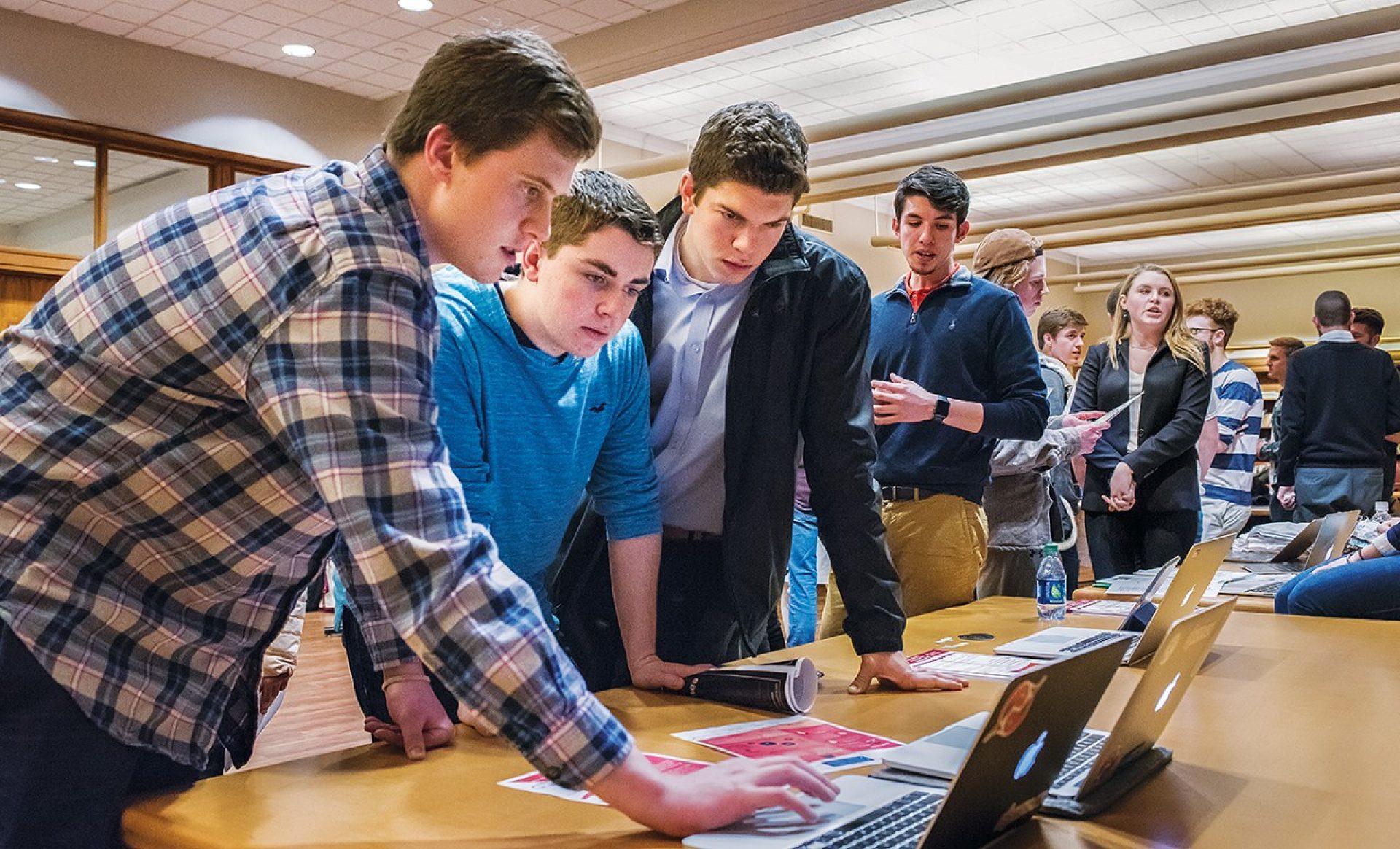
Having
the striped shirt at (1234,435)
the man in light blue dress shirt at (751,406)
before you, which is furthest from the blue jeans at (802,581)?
the striped shirt at (1234,435)

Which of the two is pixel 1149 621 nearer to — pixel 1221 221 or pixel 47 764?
pixel 47 764

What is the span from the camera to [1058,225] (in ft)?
34.5

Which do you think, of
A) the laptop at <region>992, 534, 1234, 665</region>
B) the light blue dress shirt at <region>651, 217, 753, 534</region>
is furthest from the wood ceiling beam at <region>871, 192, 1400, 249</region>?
the light blue dress shirt at <region>651, 217, 753, 534</region>

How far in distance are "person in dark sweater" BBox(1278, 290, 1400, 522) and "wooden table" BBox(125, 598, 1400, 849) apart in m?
4.72

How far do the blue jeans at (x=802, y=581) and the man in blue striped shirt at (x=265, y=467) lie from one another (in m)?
2.12

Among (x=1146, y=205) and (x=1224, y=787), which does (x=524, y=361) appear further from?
(x=1146, y=205)

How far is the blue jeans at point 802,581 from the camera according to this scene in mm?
3201

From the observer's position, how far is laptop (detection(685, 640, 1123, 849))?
2.98 feet

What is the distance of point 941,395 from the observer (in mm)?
2943

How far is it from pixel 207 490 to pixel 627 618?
2.60ft

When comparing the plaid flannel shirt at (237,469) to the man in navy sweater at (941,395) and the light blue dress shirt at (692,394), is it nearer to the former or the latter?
the light blue dress shirt at (692,394)


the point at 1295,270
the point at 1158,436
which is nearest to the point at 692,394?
the point at 1158,436

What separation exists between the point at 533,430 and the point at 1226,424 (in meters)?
4.77

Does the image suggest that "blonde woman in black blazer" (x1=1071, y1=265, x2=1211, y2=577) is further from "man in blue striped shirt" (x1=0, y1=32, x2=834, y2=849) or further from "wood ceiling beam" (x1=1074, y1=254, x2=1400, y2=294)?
"wood ceiling beam" (x1=1074, y1=254, x2=1400, y2=294)
